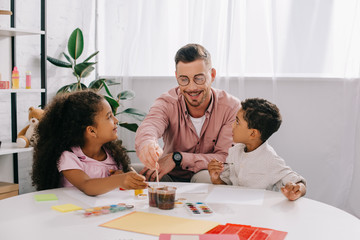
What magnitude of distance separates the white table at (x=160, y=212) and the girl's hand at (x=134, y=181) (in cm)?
5

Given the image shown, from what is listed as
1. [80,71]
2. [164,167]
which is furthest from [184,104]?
[80,71]

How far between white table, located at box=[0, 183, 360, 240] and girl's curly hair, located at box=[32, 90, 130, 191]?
0.80 feet

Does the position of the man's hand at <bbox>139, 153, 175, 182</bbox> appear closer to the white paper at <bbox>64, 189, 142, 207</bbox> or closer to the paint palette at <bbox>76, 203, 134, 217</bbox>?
the white paper at <bbox>64, 189, 142, 207</bbox>

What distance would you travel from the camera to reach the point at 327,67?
9.75ft

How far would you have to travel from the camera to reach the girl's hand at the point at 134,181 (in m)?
1.39

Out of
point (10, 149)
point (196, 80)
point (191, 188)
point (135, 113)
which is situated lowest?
point (10, 149)

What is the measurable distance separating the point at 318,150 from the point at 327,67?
0.63m

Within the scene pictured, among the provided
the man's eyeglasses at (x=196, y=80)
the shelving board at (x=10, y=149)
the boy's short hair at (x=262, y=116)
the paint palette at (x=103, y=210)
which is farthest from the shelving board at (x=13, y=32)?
the paint palette at (x=103, y=210)

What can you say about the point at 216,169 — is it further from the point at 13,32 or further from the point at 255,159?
the point at 13,32

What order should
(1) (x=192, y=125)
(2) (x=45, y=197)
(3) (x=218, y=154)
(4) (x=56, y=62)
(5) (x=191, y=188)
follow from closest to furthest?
(2) (x=45, y=197) < (5) (x=191, y=188) < (3) (x=218, y=154) < (1) (x=192, y=125) < (4) (x=56, y=62)

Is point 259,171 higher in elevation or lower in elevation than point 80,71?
lower

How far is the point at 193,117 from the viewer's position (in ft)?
7.63

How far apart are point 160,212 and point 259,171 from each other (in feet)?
1.91

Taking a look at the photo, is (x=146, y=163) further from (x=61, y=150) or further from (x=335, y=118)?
(x=335, y=118)
